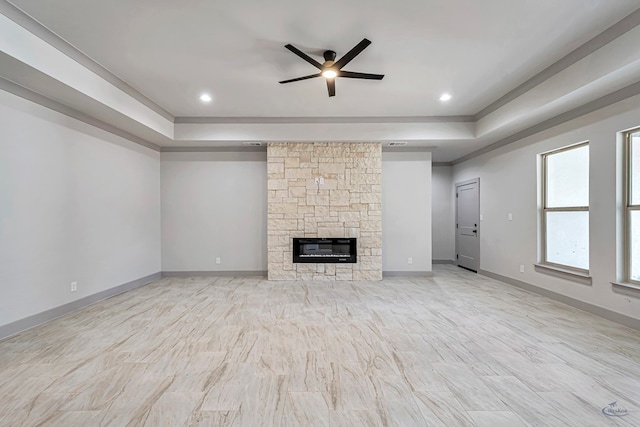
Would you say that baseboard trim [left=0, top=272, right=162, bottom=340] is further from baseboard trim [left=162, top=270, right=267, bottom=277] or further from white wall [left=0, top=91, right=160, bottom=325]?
baseboard trim [left=162, top=270, right=267, bottom=277]

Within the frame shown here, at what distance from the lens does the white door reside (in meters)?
6.28

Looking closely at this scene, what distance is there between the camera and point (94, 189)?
4184 millimetres

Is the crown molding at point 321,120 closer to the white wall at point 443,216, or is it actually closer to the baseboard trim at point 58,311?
the white wall at point 443,216

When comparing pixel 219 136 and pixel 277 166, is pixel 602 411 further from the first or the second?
pixel 219 136

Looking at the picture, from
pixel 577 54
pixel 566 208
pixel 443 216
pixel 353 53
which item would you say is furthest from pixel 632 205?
pixel 443 216

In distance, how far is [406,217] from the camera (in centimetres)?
595

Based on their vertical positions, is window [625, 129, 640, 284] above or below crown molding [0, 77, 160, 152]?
below

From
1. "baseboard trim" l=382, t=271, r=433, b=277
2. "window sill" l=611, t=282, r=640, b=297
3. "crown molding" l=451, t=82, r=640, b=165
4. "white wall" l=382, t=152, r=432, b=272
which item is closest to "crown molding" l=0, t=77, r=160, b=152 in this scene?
"white wall" l=382, t=152, r=432, b=272

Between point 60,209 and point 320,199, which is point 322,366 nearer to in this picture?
point 320,199

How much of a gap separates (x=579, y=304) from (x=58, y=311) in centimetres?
657

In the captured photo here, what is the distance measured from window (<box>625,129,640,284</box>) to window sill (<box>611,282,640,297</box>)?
0.30 ft

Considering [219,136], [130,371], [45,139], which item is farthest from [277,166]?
[130,371]

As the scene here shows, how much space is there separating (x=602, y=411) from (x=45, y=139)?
5.69 m

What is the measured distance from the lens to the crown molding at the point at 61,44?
99.0 inches
